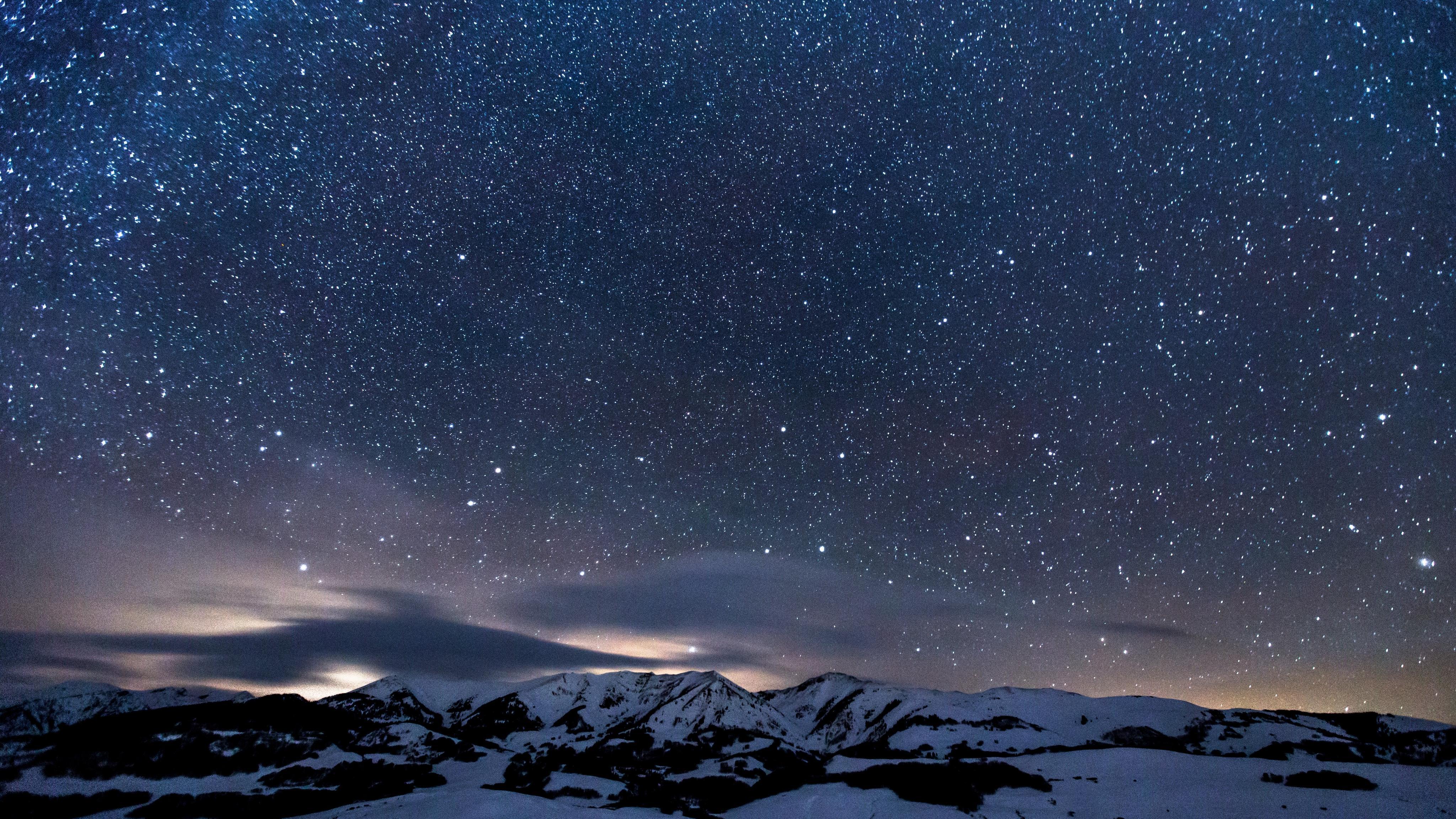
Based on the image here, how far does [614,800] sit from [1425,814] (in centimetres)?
5245

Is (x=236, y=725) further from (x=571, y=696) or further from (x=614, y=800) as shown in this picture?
(x=571, y=696)

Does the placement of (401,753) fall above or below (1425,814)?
below

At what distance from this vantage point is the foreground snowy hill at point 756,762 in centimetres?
3506

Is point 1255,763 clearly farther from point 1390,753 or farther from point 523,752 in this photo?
point 523,752

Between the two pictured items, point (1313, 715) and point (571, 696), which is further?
point (571, 696)

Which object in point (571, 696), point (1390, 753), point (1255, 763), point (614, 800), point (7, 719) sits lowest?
point (7, 719)

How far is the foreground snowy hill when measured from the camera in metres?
35.1

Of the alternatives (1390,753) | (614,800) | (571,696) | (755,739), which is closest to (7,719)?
(571,696)

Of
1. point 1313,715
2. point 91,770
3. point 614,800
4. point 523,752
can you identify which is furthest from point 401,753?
point 1313,715

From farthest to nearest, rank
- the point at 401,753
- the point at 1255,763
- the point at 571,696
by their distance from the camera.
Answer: the point at 571,696 < the point at 401,753 < the point at 1255,763

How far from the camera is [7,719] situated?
533ft

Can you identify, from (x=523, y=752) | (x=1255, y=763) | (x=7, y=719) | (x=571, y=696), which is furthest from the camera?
(x=571, y=696)

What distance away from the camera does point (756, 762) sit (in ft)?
308

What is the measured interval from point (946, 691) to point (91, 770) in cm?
14375
